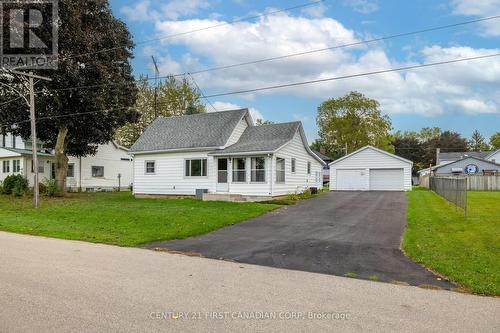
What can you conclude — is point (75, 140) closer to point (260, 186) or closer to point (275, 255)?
point (260, 186)

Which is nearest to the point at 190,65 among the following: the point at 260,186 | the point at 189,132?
the point at 189,132

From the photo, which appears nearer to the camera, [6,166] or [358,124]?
[6,166]

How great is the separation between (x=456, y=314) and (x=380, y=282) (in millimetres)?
1707

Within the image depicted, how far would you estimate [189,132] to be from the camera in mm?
26375

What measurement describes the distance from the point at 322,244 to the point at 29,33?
2289 cm

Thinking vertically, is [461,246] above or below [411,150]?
below

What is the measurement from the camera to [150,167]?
87.1ft

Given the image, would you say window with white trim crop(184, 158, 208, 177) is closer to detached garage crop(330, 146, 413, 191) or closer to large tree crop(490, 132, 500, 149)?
detached garage crop(330, 146, 413, 191)

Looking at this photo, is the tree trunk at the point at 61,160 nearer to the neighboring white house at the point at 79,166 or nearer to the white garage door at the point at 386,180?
the neighboring white house at the point at 79,166

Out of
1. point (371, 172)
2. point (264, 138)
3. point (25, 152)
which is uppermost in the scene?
point (264, 138)

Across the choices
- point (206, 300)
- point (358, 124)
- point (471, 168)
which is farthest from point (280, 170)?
point (358, 124)

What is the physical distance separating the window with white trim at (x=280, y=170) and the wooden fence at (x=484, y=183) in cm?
2468

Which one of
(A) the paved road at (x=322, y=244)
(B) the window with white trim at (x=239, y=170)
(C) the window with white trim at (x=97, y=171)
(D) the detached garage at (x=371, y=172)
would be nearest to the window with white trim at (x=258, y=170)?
(B) the window with white trim at (x=239, y=170)

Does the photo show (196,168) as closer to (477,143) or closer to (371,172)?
(371,172)
